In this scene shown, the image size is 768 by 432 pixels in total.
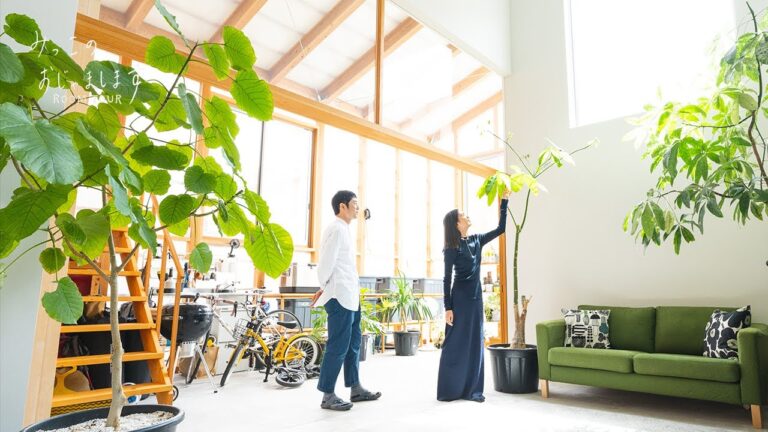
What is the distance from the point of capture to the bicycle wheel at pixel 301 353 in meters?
4.68

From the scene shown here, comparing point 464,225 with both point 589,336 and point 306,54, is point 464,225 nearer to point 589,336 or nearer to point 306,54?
point 589,336

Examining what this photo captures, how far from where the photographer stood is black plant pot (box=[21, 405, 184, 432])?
1280 millimetres

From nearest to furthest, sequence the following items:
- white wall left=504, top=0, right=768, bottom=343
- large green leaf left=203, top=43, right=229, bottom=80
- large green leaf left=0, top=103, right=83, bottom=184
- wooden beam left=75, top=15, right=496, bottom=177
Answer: large green leaf left=0, top=103, right=83, bottom=184, large green leaf left=203, top=43, right=229, bottom=80, wooden beam left=75, top=15, right=496, bottom=177, white wall left=504, top=0, right=768, bottom=343

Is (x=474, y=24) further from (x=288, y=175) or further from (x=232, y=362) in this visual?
(x=232, y=362)

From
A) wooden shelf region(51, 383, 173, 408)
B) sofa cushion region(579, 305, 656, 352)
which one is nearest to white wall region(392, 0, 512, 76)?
sofa cushion region(579, 305, 656, 352)

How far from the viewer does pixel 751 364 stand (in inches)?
117

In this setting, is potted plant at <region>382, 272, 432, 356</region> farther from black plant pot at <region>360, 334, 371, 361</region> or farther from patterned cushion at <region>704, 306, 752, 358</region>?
patterned cushion at <region>704, 306, 752, 358</region>

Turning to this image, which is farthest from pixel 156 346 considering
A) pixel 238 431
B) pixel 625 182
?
pixel 625 182

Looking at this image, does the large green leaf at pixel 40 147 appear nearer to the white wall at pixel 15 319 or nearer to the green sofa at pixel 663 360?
the white wall at pixel 15 319

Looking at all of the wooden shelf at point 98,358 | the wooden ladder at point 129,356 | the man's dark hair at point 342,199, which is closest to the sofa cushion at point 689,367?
the man's dark hair at point 342,199

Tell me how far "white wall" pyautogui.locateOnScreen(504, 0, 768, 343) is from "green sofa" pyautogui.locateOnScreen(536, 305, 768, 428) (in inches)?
13.2

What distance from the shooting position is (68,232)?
120 centimetres

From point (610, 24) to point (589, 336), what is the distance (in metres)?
3.20

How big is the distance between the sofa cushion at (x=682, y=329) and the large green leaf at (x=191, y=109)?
3.89m
